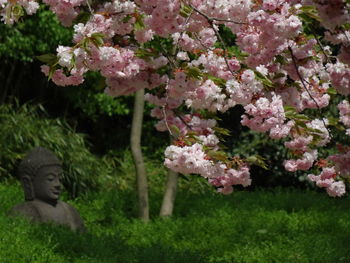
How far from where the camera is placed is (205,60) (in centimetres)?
589

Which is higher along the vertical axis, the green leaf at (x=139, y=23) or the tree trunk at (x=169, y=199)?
the green leaf at (x=139, y=23)

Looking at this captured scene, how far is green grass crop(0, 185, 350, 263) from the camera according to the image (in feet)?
22.7

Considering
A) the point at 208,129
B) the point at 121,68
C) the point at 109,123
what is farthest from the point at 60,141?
the point at 121,68

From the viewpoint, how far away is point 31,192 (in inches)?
363

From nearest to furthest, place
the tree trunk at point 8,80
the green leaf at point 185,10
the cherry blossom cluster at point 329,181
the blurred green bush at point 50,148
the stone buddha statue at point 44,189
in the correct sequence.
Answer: the green leaf at point 185,10 < the cherry blossom cluster at point 329,181 < the stone buddha statue at point 44,189 < the blurred green bush at point 50,148 < the tree trunk at point 8,80

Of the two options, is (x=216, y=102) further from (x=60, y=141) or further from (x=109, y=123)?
(x=109, y=123)

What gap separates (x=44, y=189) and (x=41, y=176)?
172 mm

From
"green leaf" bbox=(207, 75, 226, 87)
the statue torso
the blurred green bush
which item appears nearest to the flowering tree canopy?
"green leaf" bbox=(207, 75, 226, 87)

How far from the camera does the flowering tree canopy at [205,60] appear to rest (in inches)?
188

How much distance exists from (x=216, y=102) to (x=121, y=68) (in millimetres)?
827

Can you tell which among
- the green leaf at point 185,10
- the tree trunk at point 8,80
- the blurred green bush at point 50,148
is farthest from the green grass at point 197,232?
the tree trunk at point 8,80

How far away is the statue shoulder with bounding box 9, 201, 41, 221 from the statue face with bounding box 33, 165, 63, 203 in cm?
24

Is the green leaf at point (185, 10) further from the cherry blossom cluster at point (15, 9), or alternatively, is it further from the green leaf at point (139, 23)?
the cherry blossom cluster at point (15, 9)

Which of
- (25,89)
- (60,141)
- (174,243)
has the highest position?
(25,89)
